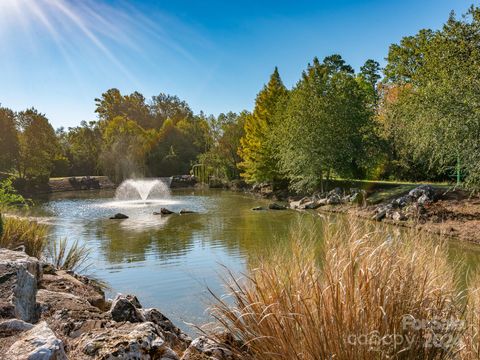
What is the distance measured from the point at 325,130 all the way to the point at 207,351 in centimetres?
2072

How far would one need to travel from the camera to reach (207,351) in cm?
276

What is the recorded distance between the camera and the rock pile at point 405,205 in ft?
48.0

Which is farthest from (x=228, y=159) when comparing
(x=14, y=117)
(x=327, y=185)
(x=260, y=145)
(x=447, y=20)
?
(x=447, y=20)

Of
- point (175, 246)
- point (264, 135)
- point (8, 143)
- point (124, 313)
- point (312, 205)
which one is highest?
point (8, 143)

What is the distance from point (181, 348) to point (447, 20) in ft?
47.5

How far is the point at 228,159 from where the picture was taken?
3831 centimetres

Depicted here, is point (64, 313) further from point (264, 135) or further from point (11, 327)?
point (264, 135)

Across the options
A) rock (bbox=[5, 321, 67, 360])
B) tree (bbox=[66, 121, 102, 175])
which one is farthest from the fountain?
rock (bbox=[5, 321, 67, 360])

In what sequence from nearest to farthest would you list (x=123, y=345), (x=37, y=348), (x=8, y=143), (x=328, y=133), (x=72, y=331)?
1. (x=37, y=348)
2. (x=123, y=345)
3. (x=72, y=331)
4. (x=328, y=133)
5. (x=8, y=143)

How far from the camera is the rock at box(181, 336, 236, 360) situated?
268 cm

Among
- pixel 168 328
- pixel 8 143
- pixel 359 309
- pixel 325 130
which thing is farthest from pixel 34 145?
pixel 359 309

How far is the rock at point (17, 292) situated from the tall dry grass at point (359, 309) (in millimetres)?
1950

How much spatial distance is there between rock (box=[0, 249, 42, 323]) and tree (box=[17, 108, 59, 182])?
3793 centimetres

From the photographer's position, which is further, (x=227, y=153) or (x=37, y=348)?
(x=227, y=153)
